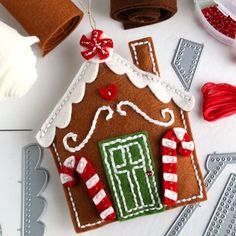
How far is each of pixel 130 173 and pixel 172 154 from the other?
0.31 ft

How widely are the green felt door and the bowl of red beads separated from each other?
1.00ft

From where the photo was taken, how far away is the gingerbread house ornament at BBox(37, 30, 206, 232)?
1.01m

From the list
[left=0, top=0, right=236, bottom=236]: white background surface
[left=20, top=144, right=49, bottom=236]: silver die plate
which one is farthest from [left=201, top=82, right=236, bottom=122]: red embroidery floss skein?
[left=20, top=144, right=49, bottom=236]: silver die plate

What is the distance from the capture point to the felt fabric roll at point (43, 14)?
1045mm

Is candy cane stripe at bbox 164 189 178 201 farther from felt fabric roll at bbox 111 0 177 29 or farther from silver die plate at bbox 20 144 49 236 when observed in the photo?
felt fabric roll at bbox 111 0 177 29

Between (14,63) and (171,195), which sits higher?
(14,63)

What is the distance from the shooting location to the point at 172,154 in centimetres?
102

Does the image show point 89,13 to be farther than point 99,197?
Yes

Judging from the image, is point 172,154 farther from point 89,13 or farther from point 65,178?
point 89,13

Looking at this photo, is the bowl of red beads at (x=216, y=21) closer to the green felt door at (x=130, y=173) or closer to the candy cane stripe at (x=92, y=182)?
the green felt door at (x=130, y=173)

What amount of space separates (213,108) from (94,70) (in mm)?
274

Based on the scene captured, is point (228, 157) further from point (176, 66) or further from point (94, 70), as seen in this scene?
point (94, 70)

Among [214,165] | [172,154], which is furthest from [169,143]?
[214,165]

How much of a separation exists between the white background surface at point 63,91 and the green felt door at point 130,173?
73 mm
